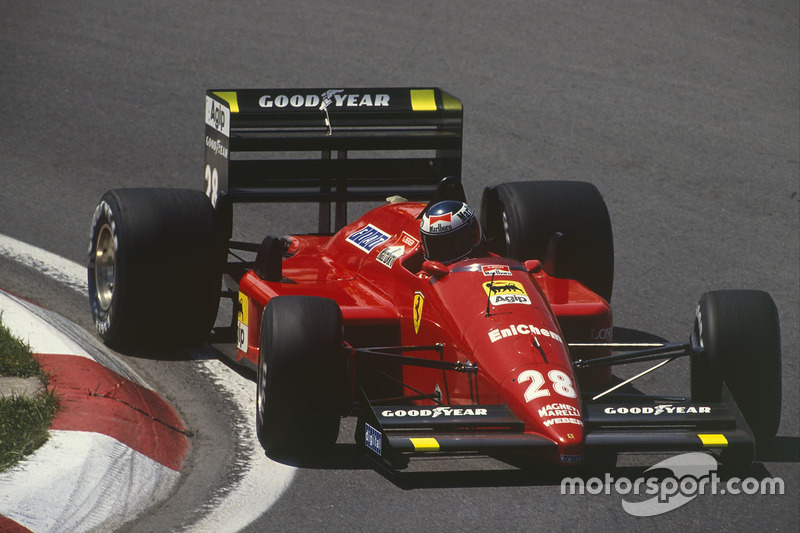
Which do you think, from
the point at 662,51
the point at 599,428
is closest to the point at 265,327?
Result: the point at 599,428

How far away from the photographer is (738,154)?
1146 cm

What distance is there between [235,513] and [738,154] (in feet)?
25.0

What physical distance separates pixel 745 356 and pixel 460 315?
4.28 ft

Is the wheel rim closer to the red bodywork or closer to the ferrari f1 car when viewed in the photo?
the ferrari f1 car

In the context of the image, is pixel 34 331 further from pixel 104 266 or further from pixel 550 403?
pixel 550 403

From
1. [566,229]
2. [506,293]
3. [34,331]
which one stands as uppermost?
[506,293]

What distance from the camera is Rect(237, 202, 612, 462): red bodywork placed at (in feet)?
17.7

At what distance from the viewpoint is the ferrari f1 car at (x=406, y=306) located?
534cm

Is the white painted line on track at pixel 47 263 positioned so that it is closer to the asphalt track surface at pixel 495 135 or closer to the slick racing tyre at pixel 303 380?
the asphalt track surface at pixel 495 135

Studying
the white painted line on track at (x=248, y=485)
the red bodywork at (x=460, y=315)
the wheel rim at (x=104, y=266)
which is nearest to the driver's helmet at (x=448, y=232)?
the red bodywork at (x=460, y=315)

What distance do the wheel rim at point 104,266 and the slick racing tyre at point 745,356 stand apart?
11.0 ft

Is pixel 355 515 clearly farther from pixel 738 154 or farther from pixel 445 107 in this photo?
pixel 738 154

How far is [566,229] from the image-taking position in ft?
24.4

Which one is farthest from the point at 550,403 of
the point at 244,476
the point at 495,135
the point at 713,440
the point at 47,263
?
the point at 495,135
